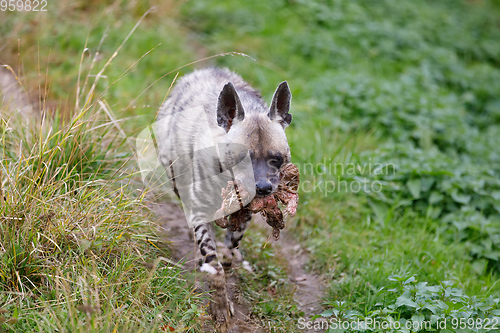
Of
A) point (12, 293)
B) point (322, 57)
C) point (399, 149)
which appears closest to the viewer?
point (12, 293)

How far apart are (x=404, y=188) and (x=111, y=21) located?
5.13 meters

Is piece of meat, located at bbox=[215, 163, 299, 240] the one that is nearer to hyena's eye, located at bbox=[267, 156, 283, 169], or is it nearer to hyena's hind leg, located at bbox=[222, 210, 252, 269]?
hyena's eye, located at bbox=[267, 156, 283, 169]

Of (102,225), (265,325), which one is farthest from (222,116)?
(265,325)

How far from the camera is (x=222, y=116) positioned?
3213 mm

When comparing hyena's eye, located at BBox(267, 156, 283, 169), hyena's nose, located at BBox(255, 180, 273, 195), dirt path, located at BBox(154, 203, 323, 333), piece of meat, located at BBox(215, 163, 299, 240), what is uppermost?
hyena's eye, located at BBox(267, 156, 283, 169)

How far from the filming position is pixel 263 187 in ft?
9.50

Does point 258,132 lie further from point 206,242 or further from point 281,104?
point 206,242

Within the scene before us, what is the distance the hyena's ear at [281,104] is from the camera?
325cm

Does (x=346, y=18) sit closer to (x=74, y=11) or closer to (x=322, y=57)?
(x=322, y=57)

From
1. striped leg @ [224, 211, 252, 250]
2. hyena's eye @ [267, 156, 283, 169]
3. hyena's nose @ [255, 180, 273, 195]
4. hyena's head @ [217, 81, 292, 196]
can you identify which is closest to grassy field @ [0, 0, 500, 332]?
striped leg @ [224, 211, 252, 250]

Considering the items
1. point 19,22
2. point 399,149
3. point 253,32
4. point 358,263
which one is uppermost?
point 19,22

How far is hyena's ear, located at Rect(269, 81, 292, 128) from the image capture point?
325cm

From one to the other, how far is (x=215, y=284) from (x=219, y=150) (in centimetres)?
97

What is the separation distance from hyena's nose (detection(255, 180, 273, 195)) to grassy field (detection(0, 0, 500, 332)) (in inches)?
31.0
